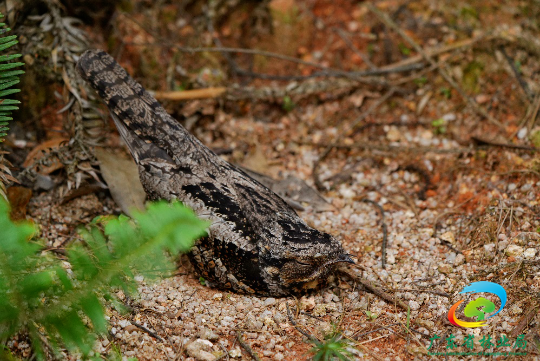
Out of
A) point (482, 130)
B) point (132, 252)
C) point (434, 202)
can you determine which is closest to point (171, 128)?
point (132, 252)

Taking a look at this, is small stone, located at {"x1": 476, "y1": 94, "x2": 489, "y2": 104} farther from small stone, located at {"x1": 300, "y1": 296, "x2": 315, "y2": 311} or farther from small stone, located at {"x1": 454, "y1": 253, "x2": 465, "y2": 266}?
small stone, located at {"x1": 300, "y1": 296, "x2": 315, "y2": 311}

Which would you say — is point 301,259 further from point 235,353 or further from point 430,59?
point 430,59

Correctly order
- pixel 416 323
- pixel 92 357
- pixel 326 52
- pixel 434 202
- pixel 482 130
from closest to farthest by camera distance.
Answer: pixel 92 357, pixel 416 323, pixel 434 202, pixel 482 130, pixel 326 52

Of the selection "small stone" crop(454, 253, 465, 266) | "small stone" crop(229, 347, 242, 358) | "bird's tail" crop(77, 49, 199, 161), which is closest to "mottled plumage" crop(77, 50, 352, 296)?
"bird's tail" crop(77, 49, 199, 161)

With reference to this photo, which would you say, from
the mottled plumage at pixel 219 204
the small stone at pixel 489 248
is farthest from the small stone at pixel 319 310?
the small stone at pixel 489 248

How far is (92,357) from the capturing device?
2645mm

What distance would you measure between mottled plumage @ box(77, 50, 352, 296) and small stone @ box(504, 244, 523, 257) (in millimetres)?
1209

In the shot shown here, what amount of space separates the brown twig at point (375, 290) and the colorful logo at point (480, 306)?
315 millimetres

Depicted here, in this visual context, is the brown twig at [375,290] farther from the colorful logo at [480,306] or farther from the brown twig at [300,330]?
the brown twig at [300,330]

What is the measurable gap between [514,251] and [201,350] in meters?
2.30

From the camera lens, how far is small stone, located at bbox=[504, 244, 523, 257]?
3.47 m

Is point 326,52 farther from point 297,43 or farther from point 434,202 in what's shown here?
point 434,202

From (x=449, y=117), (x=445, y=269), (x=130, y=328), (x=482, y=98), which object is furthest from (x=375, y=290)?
(x=482, y=98)

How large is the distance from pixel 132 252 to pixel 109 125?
2659 millimetres
